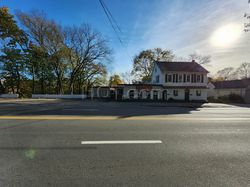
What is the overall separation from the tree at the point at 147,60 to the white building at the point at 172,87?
40.0 ft

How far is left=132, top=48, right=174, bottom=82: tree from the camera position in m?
43.1

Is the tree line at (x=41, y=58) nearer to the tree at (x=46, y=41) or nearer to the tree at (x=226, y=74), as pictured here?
the tree at (x=46, y=41)

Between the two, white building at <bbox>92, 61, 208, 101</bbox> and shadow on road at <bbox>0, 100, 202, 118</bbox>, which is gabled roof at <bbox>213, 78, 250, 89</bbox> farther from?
shadow on road at <bbox>0, 100, 202, 118</bbox>

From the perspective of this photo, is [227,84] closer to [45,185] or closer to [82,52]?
[82,52]

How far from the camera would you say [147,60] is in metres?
43.9

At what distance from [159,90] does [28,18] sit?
2822 centimetres

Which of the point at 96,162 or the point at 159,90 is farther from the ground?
the point at 159,90

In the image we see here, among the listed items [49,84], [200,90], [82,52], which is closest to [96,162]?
[200,90]

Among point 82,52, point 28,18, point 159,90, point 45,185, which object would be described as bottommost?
point 45,185

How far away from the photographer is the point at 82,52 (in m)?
35.0

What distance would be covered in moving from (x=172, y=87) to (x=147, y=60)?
16363mm

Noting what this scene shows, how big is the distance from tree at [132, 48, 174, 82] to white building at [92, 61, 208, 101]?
12188 millimetres

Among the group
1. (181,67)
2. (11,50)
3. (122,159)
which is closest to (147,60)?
(181,67)

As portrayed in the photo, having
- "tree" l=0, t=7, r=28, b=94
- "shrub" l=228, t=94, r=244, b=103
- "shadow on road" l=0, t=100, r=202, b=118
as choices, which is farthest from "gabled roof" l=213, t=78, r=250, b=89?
"tree" l=0, t=7, r=28, b=94
